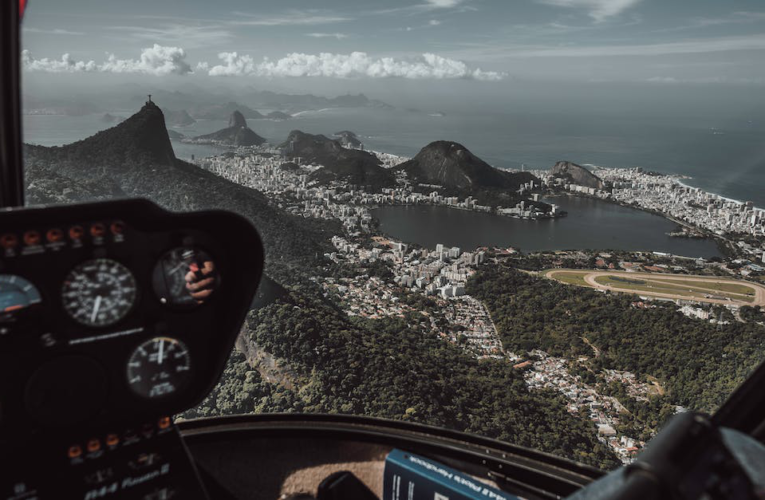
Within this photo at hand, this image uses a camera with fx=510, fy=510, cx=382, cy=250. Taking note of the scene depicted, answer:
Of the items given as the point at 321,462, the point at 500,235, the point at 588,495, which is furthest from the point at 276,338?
the point at 500,235

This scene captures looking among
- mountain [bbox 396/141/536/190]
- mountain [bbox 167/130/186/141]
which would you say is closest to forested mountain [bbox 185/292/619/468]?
mountain [bbox 167/130/186/141]

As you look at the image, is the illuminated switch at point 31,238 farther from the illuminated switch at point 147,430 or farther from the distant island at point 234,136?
the distant island at point 234,136

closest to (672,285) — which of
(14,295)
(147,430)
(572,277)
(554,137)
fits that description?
(572,277)

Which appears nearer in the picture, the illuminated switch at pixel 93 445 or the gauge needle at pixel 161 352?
the illuminated switch at pixel 93 445

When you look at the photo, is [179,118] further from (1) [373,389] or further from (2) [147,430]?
(2) [147,430]

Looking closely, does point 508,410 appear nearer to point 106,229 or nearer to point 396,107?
point 106,229

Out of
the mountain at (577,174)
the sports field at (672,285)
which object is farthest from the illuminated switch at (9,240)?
the mountain at (577,174)
